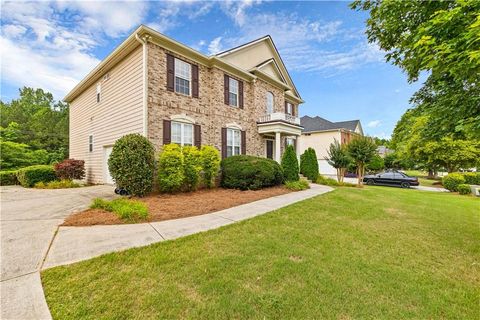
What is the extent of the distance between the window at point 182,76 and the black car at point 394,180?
779 inches

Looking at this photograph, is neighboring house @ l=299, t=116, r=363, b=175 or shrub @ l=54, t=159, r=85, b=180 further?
neighboring house @ l=299, t=116, r=363, b=175

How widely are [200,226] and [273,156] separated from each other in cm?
1154

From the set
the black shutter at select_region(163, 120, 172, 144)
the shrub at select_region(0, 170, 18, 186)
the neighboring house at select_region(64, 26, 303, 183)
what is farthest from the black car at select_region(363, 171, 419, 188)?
the shrub at select_region(0, 170, 18, 186)

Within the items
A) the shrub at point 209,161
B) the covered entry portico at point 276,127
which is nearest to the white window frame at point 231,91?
the covered entry portico at point 276,127

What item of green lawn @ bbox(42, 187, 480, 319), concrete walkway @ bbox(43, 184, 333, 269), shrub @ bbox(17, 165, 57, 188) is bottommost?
green lawn @ bbox(42, 187, 480, 319)

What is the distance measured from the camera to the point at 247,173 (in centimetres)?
1006

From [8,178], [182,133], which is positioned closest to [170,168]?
[182,133]

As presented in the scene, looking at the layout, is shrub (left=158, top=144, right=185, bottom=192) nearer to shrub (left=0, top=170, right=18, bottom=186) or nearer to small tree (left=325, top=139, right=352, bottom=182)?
shrub (left=0, top=170, right=18, bottom=186)

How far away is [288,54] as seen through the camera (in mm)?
18359

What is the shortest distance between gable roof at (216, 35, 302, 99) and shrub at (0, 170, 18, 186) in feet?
47.7

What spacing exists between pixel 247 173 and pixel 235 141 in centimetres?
334

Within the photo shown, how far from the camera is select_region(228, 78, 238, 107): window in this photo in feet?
40.7

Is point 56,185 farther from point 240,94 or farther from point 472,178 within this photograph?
point 472,178

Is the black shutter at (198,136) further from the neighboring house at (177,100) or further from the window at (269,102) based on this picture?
the window at (269,102)
